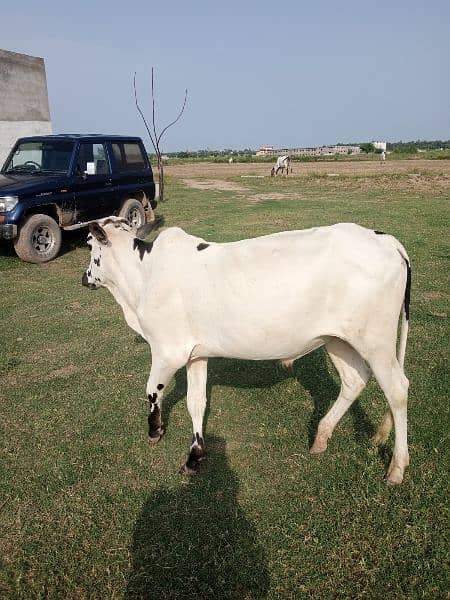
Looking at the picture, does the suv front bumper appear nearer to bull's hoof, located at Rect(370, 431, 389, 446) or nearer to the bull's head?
the bull's head

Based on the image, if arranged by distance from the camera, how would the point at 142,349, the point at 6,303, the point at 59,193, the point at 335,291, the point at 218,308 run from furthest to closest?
the point at 59,193, the point at 6,303, the point at 142,349, the point at 218,308, the point at 335,291

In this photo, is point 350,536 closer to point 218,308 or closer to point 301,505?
point 301,505

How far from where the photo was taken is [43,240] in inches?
366

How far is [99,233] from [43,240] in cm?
618

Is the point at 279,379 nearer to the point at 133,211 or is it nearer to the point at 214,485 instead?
the point at 214,485

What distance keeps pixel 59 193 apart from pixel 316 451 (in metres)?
7.67

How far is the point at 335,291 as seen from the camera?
2.97 meters

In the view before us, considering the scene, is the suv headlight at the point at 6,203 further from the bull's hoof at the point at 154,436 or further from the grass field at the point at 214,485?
the bull's hoof at the point at 154,436

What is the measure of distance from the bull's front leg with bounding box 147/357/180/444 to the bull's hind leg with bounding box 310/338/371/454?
1243mm

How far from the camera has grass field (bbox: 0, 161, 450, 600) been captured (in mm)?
2652

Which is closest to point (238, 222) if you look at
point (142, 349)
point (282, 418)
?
point (142, 349)

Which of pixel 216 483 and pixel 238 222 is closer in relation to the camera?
pixel 216 483

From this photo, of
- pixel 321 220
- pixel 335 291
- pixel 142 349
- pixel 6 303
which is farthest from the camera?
pixel 321 220

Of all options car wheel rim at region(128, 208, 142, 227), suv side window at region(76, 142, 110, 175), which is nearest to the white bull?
suv side window at region(76, 142, 110, 175)
